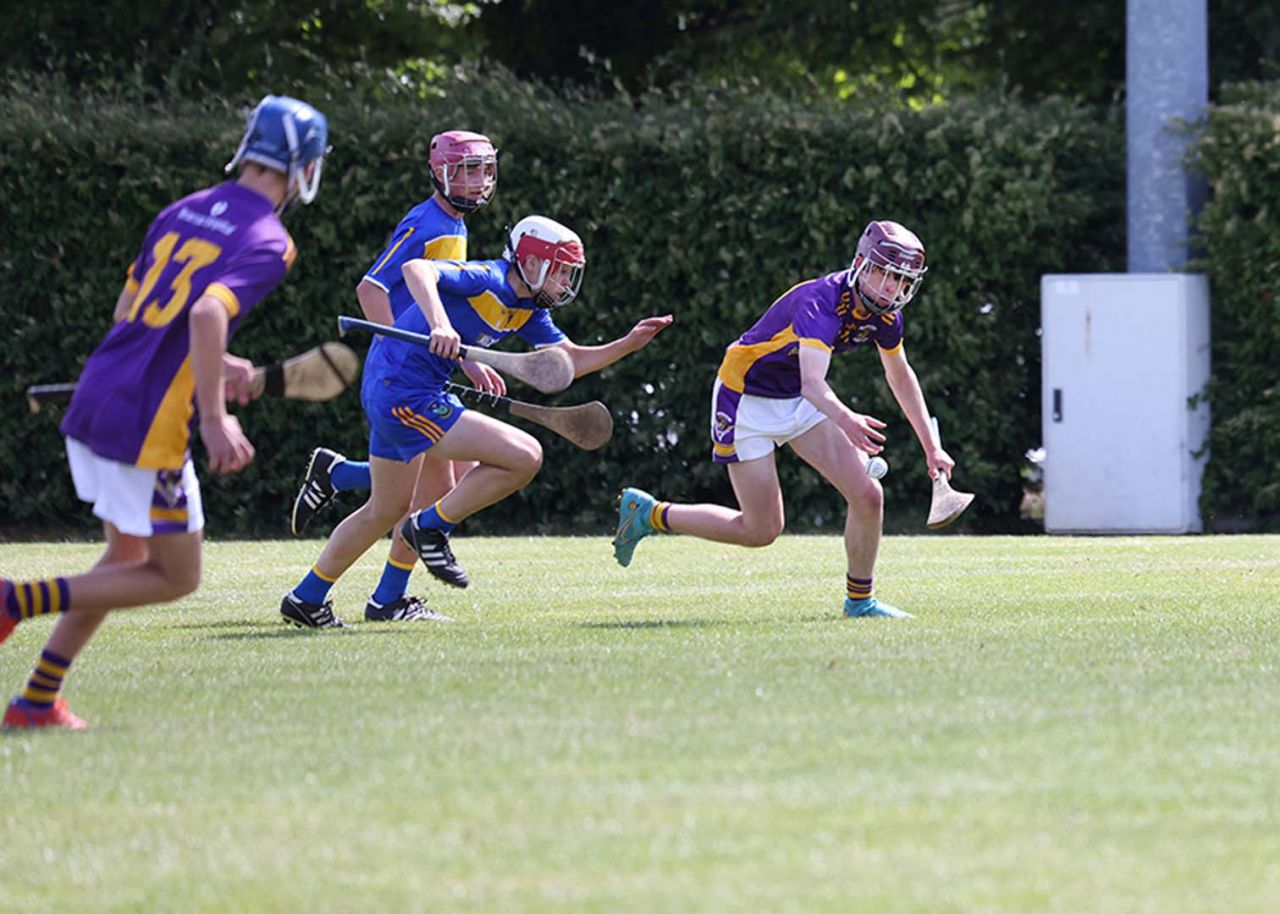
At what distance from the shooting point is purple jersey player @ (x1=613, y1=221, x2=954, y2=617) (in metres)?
8.97

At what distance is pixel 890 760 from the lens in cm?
539

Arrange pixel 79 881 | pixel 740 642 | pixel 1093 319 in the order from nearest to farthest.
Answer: pixel 79 881
pixel 740 642
pixel 1093 319

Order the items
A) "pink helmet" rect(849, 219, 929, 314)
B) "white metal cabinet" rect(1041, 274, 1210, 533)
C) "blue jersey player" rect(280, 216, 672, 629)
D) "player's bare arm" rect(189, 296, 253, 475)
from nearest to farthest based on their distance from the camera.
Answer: "player's bare arm" rect(189, 296, 253, 475)
"pink helmet" rect(849, 219, 929, 314)
"blue jersey player" rect(280, 216, 672, 629)
"white metal cabinet" rect(1041, 274, 1210, 533)

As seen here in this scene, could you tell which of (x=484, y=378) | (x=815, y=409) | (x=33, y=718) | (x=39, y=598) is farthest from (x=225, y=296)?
(x=815, y=409)

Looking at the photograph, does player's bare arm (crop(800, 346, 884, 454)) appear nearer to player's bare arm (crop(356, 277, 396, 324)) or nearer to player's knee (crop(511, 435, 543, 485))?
player's knee (crop(511, 435, 543, 485))

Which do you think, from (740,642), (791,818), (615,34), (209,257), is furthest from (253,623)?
(615,34)

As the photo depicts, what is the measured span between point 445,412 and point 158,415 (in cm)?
296

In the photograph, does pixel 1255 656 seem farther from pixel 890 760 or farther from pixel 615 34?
pixel 615 34

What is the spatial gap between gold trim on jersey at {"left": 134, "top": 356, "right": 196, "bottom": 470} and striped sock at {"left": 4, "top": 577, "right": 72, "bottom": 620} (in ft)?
1.41

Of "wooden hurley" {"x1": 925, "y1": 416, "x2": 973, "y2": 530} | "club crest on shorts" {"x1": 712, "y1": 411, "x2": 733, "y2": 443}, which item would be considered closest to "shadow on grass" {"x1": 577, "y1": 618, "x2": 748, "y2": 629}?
"club crest on shorts" {"x1": 712, "y1": 411, "x2": 733, "y2": 443}

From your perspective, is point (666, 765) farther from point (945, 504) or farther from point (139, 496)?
point (945, 504)

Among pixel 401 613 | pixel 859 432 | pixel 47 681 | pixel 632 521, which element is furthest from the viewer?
pixel 632 521

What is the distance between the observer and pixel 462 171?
9.44m

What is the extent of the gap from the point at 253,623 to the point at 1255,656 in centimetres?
431
